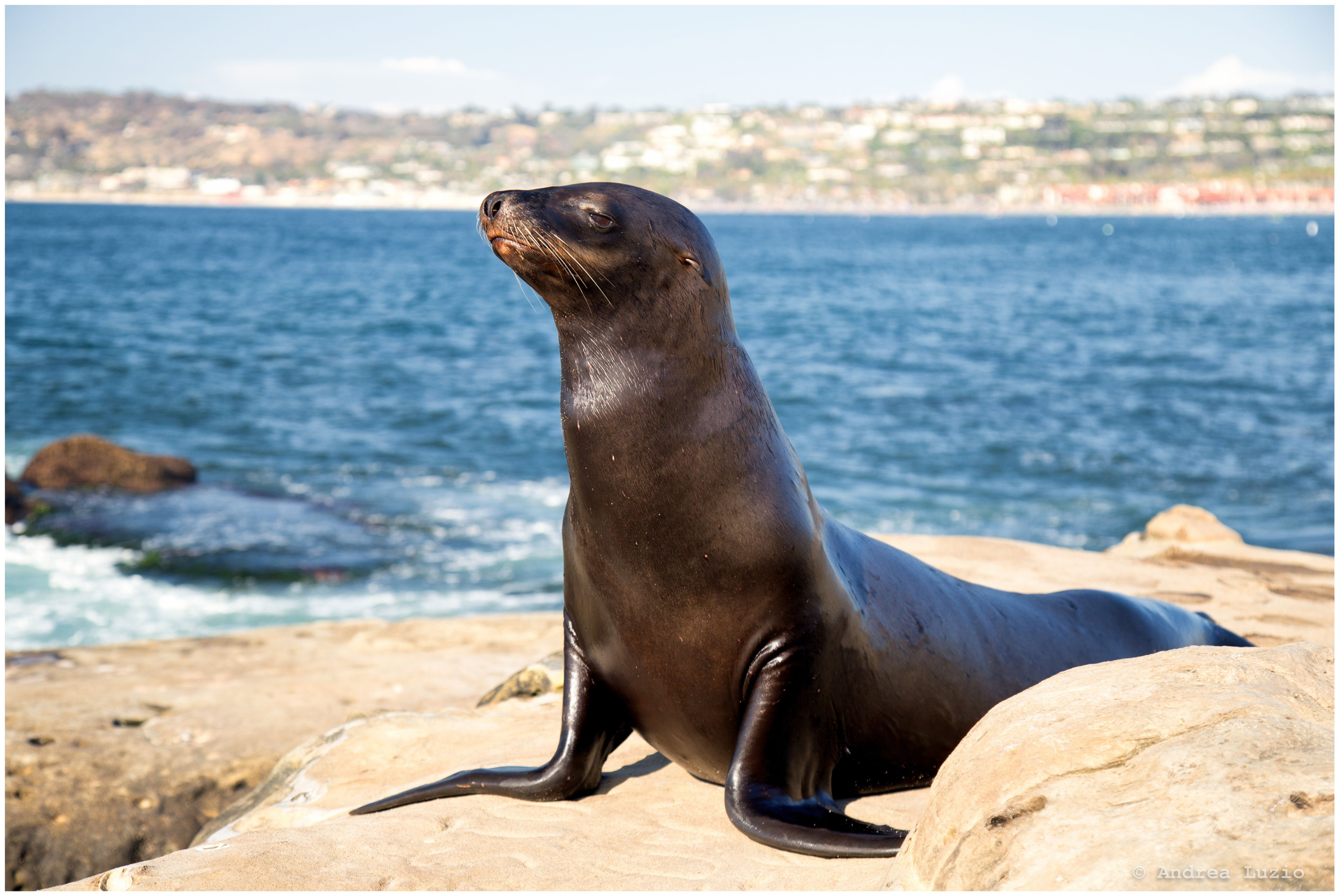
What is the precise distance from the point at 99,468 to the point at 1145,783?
1409 centimetres

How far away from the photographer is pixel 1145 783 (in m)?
2.37

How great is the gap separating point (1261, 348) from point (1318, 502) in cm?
1461

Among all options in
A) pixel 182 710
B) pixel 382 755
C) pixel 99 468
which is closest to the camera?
pixel 382 755

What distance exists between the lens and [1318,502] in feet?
45.8

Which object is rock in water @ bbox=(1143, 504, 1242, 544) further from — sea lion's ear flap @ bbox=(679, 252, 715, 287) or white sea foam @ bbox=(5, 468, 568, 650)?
sea lion's ear flap @ bbox=(679, 252, 715, 287)

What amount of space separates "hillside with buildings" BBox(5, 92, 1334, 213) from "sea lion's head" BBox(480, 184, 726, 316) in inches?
5344

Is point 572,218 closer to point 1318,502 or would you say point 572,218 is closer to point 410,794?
point 410,794

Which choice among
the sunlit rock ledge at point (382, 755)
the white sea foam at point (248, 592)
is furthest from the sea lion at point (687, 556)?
the white sea foam at point (248, 592)

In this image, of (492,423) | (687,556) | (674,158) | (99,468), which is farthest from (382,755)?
(674,158)

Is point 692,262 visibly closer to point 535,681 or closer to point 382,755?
point 382,755

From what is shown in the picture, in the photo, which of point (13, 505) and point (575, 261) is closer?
point (575, 261)

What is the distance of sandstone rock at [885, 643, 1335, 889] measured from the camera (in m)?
2.08

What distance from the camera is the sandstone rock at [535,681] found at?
575 cm

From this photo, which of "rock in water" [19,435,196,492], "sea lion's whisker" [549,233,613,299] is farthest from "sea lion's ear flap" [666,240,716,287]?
"rock in water" [19,435,196,492]
